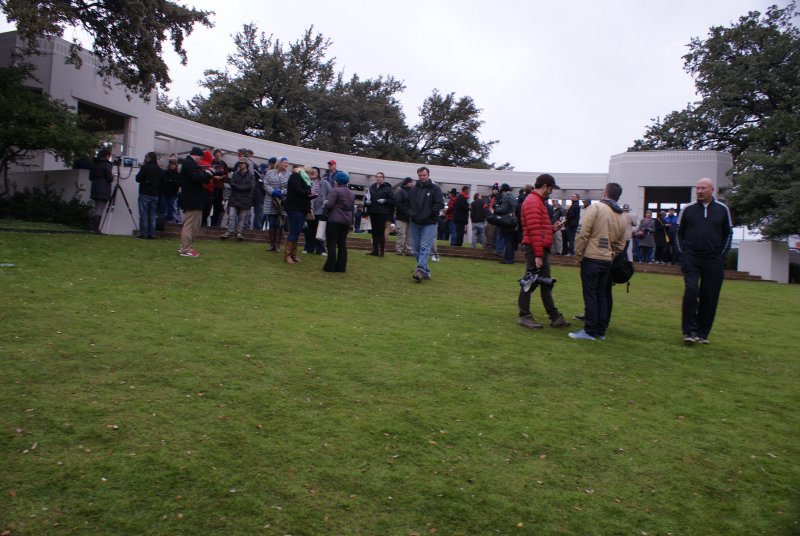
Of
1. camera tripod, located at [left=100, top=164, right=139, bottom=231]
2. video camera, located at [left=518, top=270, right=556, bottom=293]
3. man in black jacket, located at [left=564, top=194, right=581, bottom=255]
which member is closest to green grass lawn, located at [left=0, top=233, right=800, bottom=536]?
video camera, located at [left=518, top=270, right=556, bottom=293]

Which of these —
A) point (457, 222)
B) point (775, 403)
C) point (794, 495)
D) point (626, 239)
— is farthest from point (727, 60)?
point (794, 495)

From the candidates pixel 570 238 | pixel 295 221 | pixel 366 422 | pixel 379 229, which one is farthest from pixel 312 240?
pixel 366 422

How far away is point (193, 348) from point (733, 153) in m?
31.2

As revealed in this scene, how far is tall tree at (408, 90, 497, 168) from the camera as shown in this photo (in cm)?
5638

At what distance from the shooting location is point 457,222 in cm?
1970

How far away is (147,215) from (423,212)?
6685 millimetres

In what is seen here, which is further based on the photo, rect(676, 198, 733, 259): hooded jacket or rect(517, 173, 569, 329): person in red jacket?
rect(517, 173, 569, 329): person in red jacket

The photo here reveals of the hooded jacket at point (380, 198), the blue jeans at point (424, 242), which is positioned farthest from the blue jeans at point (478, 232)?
the blue jeans at point (424, 242)

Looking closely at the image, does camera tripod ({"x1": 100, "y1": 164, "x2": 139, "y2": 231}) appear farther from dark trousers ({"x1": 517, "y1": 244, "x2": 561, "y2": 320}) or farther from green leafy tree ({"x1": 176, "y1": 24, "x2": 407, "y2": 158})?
green leafy tree ({"x1": 176, "y1": 24, "x2": 407, "y2": 158})

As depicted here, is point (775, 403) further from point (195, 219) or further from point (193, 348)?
point (195, 219)

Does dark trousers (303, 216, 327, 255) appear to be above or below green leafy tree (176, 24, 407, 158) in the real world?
below

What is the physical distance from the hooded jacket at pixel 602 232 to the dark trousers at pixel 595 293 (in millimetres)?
97

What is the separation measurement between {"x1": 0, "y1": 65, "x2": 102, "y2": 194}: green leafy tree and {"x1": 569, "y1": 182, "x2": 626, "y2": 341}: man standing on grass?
36.2 ft

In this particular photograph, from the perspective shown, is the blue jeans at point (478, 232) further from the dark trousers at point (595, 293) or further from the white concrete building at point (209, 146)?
the dark trousers at point (595, 293)
